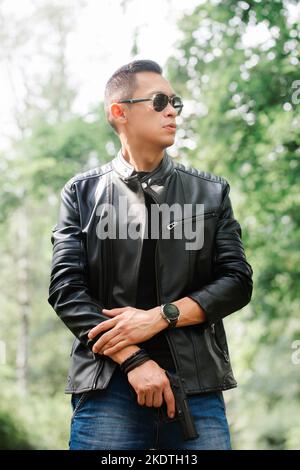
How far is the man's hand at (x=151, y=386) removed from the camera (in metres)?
2.46

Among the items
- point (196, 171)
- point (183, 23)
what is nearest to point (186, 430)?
point (196, 171)

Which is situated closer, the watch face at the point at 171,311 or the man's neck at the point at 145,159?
the watch face at the point at 171,311

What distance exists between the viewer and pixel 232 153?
30.8 feet

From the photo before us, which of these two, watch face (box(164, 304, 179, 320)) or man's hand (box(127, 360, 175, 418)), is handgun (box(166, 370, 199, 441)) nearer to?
man's hand (box(127, 360, 175, 418))

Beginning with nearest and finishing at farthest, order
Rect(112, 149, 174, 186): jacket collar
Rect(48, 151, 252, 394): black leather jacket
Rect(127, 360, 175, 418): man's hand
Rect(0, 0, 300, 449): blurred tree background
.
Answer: Rect(127, 360, 175, 418): man's hand < Rect(48, 151, 252, 394): black leather jacket < Rect(112, 149, 174, 186): jacket collar < Rect(0, 0, 300, 449): blurred tree background

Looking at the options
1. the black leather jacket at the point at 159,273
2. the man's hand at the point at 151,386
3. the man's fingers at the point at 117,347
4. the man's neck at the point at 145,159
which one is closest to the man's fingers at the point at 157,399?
the man's hand at the point at 151,386

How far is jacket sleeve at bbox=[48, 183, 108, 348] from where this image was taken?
2.58 metres

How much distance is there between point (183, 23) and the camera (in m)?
10.8

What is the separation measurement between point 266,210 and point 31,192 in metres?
5.82

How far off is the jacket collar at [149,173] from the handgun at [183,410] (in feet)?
2.79

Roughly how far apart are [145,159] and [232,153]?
261 inches

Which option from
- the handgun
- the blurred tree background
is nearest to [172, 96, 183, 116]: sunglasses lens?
the handgun

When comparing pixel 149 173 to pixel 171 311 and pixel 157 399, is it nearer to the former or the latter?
pixel 171 311

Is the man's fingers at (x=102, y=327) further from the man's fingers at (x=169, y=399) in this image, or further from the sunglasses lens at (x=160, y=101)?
the sunglasses lens at (x=160, y=101)
